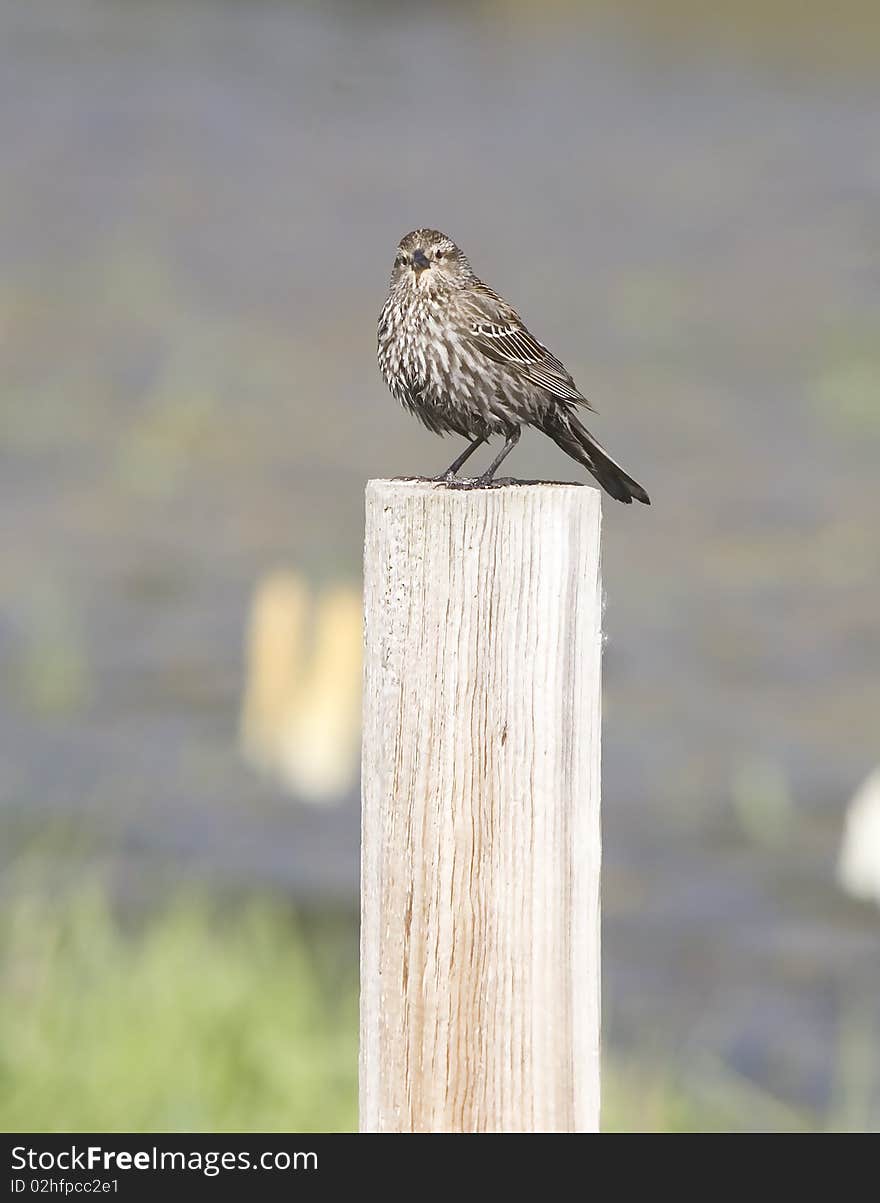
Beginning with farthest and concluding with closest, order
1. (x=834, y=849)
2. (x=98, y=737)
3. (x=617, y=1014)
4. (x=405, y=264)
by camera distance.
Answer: (x=98, y=737)
(x=834, y=849)
(x=617, y=1014)
(x=405, y=264)

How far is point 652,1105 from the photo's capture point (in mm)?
6105

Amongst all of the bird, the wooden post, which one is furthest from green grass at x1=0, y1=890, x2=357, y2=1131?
the wooden post

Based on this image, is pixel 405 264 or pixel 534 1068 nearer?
pixel 534 1068

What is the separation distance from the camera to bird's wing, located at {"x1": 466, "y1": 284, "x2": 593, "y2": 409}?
14.3 feet

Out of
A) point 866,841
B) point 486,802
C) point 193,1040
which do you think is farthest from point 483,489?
point 193,1040

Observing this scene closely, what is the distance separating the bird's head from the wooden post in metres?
1.76

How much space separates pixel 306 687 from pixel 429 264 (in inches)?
89.4

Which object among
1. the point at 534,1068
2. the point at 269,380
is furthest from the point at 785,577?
the point at 534,1068

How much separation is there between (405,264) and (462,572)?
193cm

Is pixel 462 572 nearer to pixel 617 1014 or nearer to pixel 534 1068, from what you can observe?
pixel 534 1068

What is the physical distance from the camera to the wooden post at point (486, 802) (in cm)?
289

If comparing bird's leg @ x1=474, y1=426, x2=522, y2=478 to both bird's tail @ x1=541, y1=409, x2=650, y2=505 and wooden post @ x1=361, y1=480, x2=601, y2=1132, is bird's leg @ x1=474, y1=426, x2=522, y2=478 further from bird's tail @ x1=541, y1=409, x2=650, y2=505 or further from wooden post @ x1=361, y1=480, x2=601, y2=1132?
wooden post @ x1=361, y1=480, x2=601, y2=1132

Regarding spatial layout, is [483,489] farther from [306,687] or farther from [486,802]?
[306,687]

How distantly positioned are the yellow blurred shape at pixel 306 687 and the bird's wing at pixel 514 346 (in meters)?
2.02
